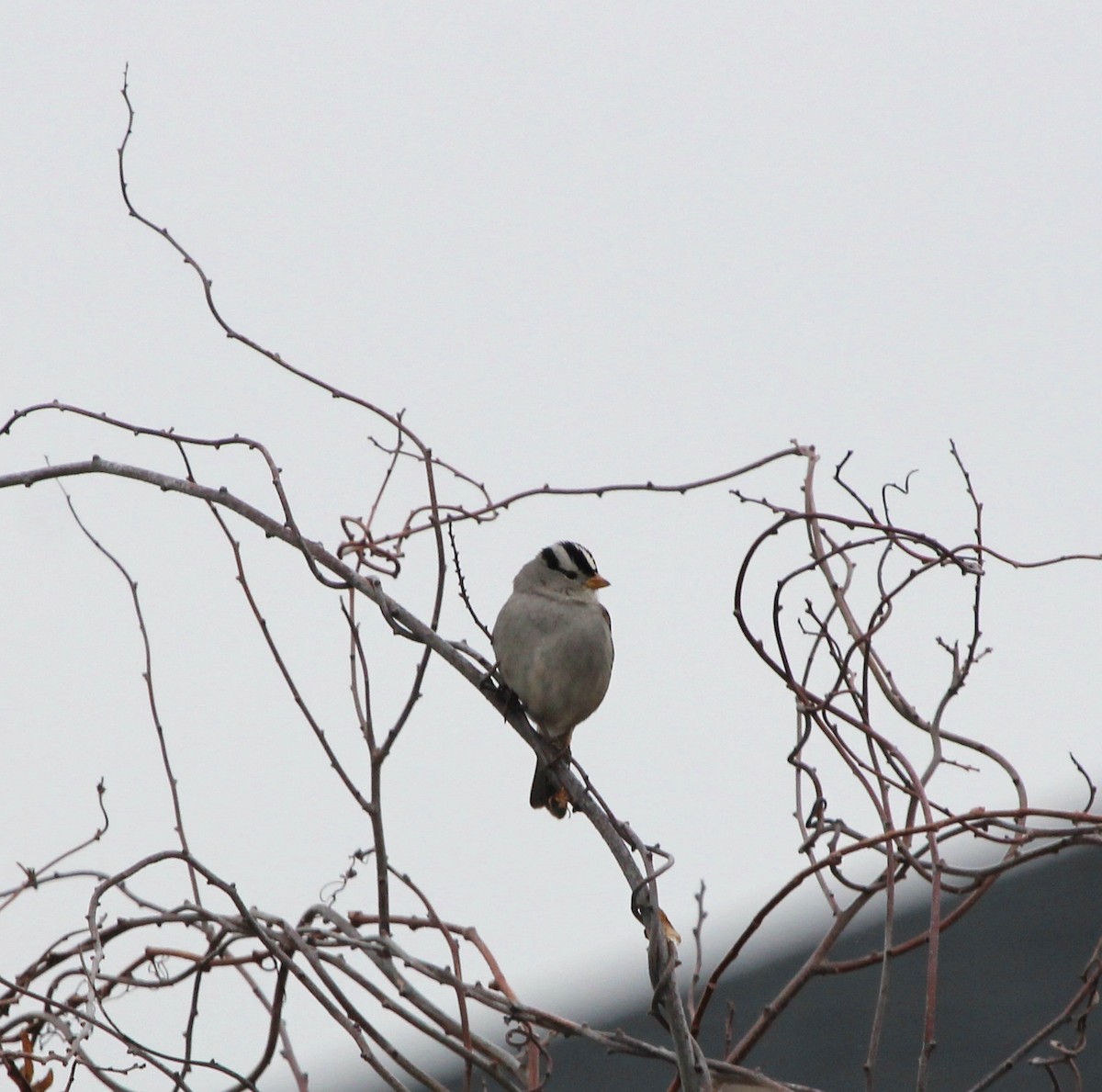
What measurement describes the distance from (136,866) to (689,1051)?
1.09 meters

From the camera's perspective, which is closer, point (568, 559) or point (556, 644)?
point (556, 644)

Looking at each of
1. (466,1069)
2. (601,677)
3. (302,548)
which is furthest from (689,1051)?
(601,677)

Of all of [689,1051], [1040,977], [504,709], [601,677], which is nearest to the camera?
[689,1051]

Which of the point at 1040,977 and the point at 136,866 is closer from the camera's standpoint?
the point at 136,866

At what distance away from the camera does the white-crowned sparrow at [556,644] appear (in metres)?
5.18

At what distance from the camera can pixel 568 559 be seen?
5574mm

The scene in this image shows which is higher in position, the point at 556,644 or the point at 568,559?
the point at 568,559

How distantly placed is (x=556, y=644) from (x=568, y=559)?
42 cm

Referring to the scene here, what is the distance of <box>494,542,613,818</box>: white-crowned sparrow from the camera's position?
5.18m

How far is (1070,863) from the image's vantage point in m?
8.02

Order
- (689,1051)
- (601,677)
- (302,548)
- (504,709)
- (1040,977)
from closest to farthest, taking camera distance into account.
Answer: (689,1051) < (302,548) < (504,709) < (601,677) < (1040,977)

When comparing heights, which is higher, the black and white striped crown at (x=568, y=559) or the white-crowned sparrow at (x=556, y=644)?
the black and white striped crown at (x=568, y=559)

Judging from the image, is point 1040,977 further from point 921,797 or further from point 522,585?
point 921,797

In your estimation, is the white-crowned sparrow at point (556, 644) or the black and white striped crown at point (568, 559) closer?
the white-crowned sparrow at point (556, 644)
